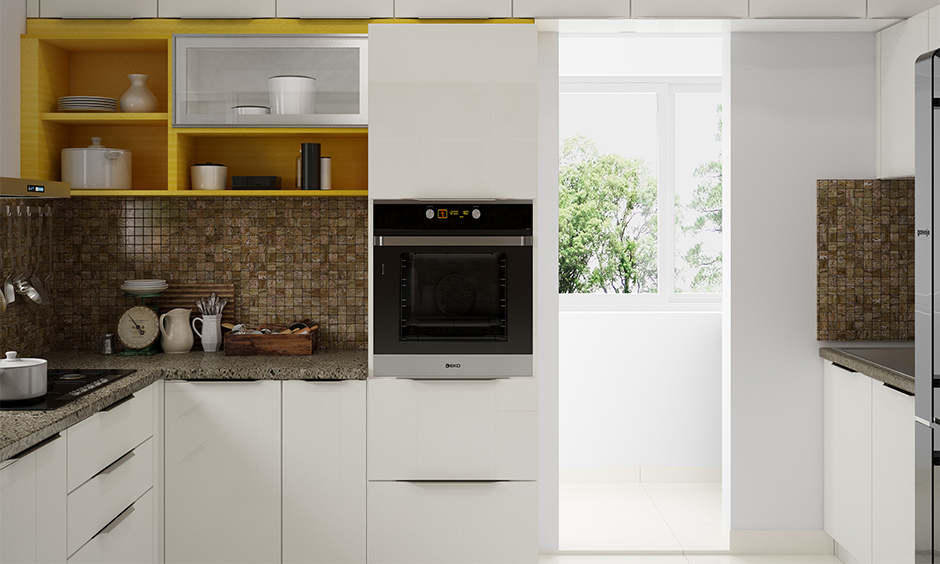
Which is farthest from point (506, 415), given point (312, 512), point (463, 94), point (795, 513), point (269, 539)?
point (795, 513)

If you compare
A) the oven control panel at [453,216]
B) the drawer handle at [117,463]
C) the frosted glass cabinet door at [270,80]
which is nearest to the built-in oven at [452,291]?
the oven control panel at [453,216]

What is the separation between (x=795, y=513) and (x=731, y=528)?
0.92 feet

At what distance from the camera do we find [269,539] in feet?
9.25

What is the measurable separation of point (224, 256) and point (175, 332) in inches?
15.6

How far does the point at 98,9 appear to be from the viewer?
3.06 m

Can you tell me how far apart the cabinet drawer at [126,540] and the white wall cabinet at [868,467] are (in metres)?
2.59

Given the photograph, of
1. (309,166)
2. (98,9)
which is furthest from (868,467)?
(98,9)

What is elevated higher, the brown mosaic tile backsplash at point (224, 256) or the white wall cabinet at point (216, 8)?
the white wall cabinet at point (216, 8)

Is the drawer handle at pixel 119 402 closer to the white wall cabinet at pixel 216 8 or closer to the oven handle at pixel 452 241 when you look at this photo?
the oven handle at pixel 452 241

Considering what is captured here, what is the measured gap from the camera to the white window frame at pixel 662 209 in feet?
14.7

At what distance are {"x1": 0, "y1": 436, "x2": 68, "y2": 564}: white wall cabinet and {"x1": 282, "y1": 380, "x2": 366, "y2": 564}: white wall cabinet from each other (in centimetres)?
86

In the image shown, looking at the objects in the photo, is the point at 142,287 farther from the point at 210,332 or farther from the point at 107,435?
the point at 107,435

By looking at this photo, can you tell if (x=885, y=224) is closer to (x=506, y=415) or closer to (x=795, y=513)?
(x=795, y=513)

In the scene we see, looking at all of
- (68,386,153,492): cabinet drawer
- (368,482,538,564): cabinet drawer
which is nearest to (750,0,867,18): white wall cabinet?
(368,482,538,564): cabinet drawer
